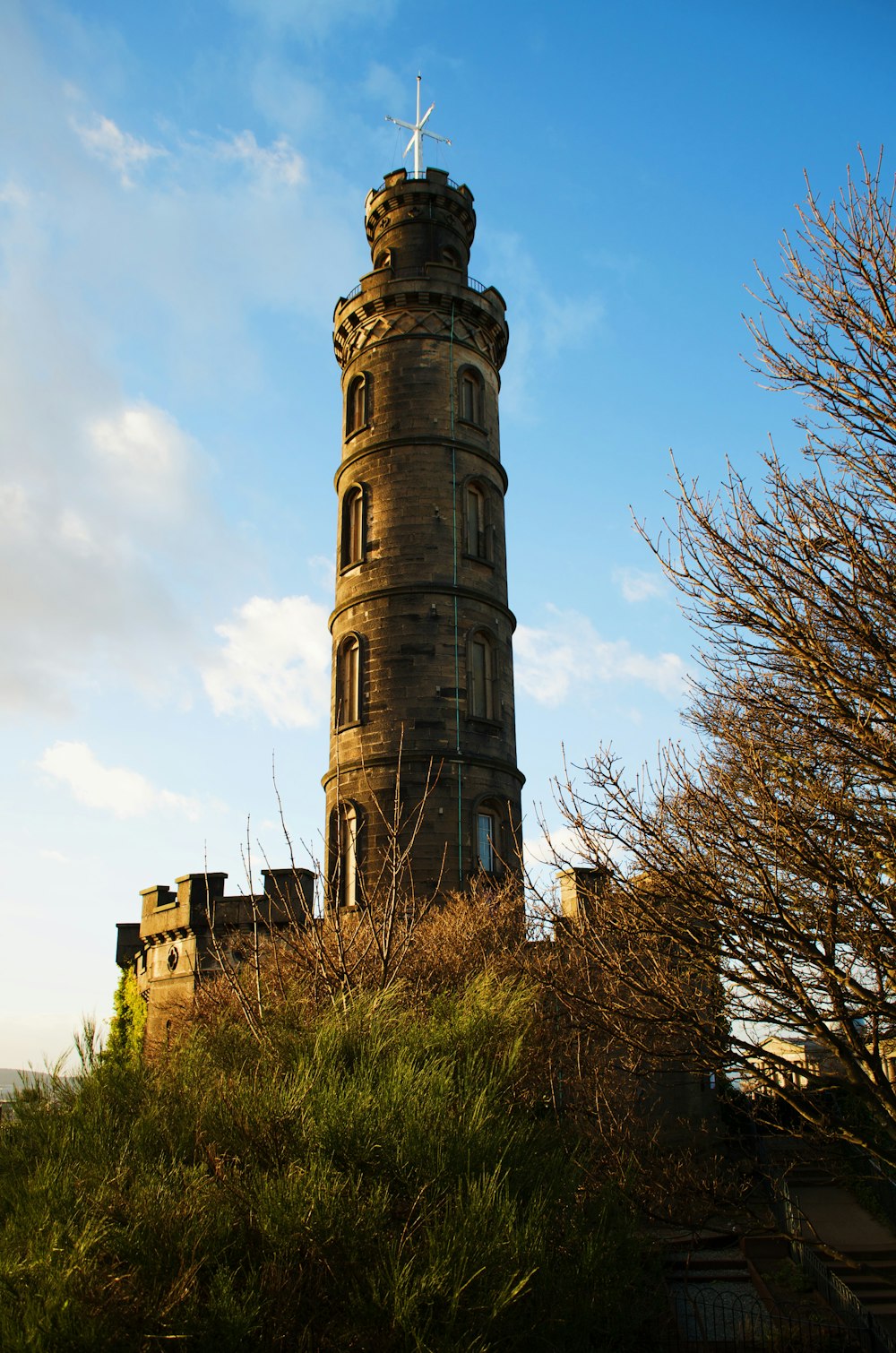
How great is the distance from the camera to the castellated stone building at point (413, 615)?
854 inches

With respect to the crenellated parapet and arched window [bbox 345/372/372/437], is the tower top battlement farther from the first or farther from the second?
the crenellated parapet

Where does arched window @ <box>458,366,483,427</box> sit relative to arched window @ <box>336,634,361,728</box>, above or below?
above

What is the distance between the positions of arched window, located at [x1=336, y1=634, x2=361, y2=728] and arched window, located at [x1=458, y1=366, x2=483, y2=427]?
673 cm

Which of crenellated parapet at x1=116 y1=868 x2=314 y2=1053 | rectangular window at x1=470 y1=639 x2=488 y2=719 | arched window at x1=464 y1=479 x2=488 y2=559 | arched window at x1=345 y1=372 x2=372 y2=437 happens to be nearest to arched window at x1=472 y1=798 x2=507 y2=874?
rectangular window at x1=470 y1=639 x2=488 y2=719

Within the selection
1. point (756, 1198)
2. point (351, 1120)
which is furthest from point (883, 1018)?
point (756, 1198)

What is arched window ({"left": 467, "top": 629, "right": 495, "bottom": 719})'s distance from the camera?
2358cm

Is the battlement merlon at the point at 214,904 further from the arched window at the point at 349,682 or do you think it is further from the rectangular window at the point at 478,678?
the rectangular window at the point at 478,678

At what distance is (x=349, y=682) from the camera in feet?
79.6

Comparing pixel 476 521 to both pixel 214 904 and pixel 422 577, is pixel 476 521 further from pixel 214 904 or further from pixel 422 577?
pixel 214 904

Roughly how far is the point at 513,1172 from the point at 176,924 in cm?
1555

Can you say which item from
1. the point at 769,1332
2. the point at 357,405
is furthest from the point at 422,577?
the point at 769,1332

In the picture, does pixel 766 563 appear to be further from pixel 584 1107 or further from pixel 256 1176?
pixel 584 1107

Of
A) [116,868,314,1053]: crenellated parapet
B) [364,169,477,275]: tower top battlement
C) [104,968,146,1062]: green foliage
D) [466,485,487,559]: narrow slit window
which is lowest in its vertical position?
[104,968,146,1062]: green foliage

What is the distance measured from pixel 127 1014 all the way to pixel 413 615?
11.5 meters
